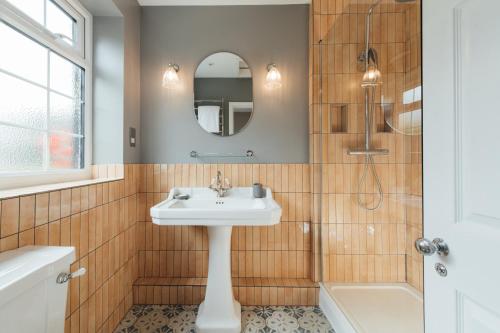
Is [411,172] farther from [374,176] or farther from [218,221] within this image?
[218,221]

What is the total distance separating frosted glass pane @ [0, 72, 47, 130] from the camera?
1100mm

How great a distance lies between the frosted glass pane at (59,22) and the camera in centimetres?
135

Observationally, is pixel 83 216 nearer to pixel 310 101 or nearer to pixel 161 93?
pixel 161 93

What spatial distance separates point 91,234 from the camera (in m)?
1.30

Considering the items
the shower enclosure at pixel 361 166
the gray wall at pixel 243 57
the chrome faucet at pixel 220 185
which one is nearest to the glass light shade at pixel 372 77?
the shower enclosure at pixel 361 166

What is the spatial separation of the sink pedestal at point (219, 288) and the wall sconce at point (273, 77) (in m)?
1.15

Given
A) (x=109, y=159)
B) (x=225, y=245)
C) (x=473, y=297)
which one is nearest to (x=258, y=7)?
(x=109, y=159)

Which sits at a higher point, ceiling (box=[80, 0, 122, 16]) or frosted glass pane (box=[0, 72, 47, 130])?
ceiling (box=[80, 0, 122, 16])

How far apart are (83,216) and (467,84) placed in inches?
64.2

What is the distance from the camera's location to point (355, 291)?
1.73 meters

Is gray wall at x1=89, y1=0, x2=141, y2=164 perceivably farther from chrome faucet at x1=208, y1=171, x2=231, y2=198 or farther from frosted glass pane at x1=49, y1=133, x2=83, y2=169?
chrome faucet at x1=208, y1=171, x2=231, y2=198

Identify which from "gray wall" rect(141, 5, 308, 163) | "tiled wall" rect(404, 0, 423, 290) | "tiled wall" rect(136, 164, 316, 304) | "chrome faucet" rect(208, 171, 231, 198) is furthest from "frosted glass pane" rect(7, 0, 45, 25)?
"tiled wall" rect(404, 0, 423, 290)

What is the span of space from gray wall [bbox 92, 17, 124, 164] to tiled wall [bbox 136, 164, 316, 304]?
0.32 meters

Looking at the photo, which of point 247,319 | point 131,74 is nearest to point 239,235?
point 247,319
